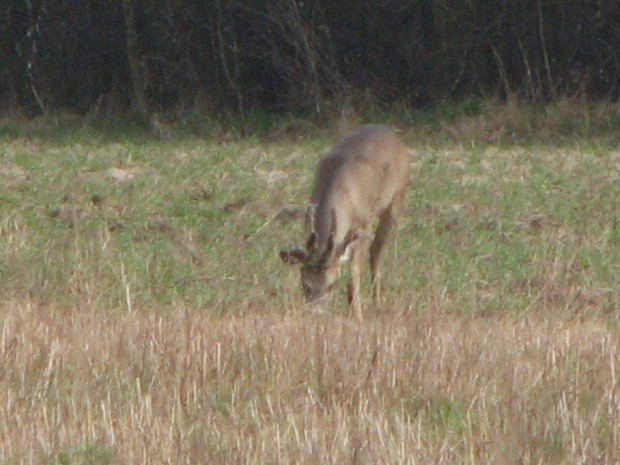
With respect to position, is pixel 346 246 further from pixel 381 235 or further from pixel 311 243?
pixel 381 235

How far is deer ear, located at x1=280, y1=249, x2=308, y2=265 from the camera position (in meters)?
8.95

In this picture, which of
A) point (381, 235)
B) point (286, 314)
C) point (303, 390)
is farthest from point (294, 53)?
point (303, 390)

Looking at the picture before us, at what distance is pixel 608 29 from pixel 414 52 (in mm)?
2867

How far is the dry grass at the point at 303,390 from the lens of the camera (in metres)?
5.13

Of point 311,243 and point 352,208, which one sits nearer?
point 311,243

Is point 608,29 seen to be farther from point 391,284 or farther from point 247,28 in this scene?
point 391,284

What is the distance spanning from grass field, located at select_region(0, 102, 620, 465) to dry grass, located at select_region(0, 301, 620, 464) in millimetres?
16

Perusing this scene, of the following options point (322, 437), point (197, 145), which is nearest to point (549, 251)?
point (322, 437)

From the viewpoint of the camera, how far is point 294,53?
67.3 ft

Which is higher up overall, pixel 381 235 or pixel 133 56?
pixel 133 56

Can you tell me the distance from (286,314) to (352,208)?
1886 mm

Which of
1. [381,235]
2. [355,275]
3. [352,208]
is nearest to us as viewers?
[355,275]

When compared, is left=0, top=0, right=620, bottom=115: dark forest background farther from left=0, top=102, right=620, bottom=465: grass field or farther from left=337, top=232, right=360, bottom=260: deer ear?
left=337, top=232, right=360, bottom=260: deer ear

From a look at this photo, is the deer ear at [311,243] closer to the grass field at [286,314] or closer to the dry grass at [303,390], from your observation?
the grass field at [286,314]
